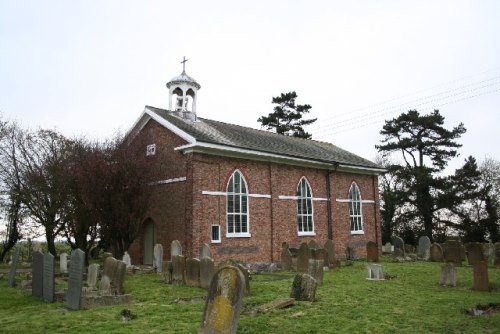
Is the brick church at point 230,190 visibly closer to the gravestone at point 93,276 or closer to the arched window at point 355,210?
the arched window at point 355,210

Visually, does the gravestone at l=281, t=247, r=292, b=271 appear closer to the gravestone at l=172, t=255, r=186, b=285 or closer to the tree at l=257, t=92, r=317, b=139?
the gravestone at l=172, t=255, r=186, b=285

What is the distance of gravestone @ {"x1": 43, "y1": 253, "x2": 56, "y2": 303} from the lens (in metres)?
11.3

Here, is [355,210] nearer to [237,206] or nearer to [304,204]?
[304,204]

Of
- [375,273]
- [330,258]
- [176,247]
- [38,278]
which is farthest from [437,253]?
[38,278]

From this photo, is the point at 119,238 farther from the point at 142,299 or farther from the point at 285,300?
the point at 285,300

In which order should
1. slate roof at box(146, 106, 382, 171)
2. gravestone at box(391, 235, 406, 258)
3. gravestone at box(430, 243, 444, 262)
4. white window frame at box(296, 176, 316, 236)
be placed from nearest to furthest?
slate roof at box(146, 106, 382, 171) < gravestone at box(430, 243, 444, 262) < white window frame at box(296, 176, 316, 236) < gravestone at box(391, 235, 406, 258)

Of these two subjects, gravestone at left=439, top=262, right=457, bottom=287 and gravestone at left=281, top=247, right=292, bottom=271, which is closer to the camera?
gravestone at left=439, top=262, right=457, bottom=287

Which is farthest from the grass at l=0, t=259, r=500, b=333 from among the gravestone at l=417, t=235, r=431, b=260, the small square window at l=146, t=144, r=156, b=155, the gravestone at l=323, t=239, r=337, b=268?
the gravestone at l=417, t=235, r=431, b=260

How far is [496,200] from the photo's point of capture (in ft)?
131

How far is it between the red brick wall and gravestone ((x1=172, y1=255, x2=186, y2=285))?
3.91 meters

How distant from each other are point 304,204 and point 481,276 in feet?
38.8

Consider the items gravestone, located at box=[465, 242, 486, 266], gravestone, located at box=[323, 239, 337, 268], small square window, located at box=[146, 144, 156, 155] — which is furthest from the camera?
small square window, located at box=[146, 144, 156, 155]

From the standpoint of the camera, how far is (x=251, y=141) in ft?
75.2

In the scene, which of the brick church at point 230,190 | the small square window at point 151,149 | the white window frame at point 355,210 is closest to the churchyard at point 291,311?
the brick church at point 230,190
